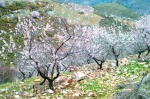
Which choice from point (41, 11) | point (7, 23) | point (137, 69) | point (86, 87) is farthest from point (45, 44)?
point (41, 11)

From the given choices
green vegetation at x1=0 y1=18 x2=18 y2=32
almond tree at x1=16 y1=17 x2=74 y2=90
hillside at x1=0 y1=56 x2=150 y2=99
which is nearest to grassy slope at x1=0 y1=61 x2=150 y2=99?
hillside at x1=0 y1=56 x2=150 y2=99

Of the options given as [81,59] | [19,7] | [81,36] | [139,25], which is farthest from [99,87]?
[19,7]

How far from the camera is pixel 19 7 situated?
539 feet

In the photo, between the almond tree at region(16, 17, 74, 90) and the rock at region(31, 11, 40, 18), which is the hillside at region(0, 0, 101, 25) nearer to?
the rock at region(31, 11, 40, 18)

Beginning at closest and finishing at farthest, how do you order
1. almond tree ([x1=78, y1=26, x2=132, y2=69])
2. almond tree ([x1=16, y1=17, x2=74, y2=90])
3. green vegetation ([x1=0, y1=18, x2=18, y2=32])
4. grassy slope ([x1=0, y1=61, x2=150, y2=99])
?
grassy slope ([x1=0, y1=61, x2=150, y2=99]), almond tree ([x1=16, y1=17, x2=74, y2=90]), almond tree ([x1=78, y1=26, x2=132, y2=69]), green vegetation ([x1=0, y1=18, x2=18, y2=32])

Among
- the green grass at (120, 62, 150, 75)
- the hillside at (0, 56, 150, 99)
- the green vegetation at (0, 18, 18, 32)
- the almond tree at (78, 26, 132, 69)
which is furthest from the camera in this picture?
the green vegetation at (0, 18, 18, 32)

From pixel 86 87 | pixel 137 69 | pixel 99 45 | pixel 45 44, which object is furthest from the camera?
pixel 99 45

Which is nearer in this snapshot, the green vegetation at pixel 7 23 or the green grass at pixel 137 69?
the green grass at pixel 137 69

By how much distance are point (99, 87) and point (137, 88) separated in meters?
8.62

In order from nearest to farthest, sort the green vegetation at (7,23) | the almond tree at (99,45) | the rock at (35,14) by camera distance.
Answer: the almond tree at (99,45) → the green vegetation at (7,23) → the rock at (35,14)

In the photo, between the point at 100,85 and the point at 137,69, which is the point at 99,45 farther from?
the point at 100,85

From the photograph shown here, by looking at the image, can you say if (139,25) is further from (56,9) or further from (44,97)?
(56,9)

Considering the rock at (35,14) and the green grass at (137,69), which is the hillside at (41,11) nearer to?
the rock at (35,14)

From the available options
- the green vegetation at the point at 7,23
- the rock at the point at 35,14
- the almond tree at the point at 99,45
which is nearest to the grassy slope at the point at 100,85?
the almond tree at the point at 99,45
